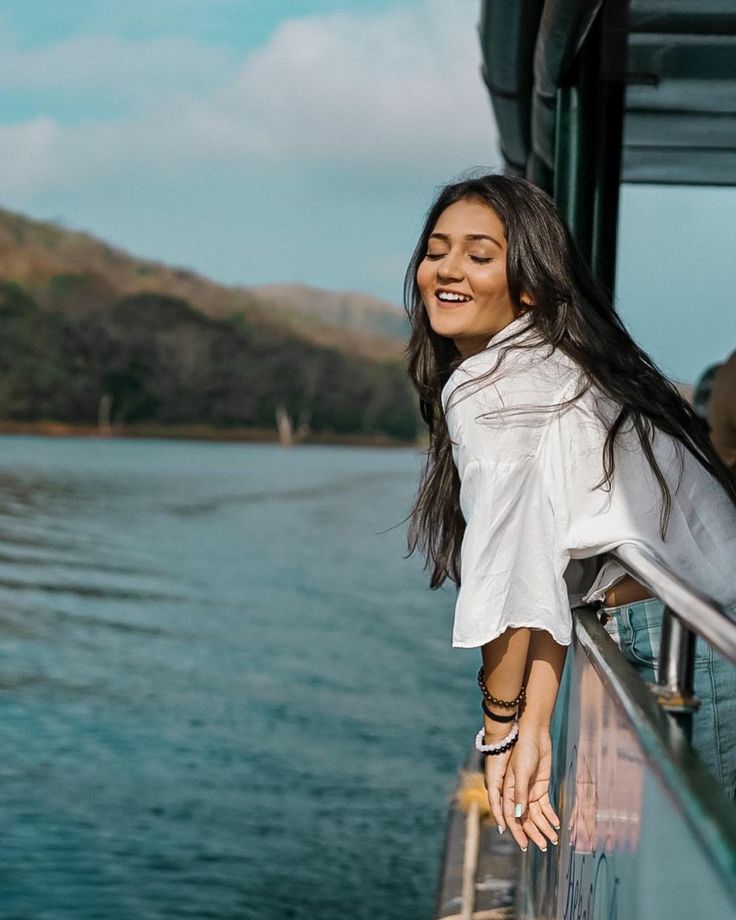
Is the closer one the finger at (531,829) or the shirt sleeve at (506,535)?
the shirt sleeve at (506,535)

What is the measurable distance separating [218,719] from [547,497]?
16.1 m

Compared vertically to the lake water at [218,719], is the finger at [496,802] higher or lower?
higher

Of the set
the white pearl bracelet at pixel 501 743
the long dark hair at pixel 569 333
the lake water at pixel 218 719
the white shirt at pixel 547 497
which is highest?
the long dark hair at pixel 569 333

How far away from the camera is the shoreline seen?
76.9 metres

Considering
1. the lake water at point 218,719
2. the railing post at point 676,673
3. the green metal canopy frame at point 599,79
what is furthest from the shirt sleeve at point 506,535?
the lake water at point 218,719

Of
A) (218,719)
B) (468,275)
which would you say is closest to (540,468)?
(468,275)

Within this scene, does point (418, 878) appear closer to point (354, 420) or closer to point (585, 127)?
point (585, 127)

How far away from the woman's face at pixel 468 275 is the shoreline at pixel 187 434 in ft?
249

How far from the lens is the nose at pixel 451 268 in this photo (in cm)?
207

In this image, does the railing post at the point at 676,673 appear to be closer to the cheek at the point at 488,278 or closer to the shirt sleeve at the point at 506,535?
the shirt sleeve at the point at 506,535

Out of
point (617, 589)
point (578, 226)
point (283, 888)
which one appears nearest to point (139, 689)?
point (283, 888)

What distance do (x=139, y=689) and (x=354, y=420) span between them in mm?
60478

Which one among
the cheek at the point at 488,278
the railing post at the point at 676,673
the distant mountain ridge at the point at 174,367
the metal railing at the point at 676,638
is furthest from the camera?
the distant mountain ridge at the point at 174,367

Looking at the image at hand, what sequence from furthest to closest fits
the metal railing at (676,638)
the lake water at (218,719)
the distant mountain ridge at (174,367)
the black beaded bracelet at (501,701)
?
the distant mountain ridge at (174,367), the lake water at (218,719), the black beaded bracelet at (501,701), the metal railing at (676,638)
